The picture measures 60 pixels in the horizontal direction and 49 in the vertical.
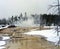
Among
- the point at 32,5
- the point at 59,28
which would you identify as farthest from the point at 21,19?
Answer: the point at 59,28

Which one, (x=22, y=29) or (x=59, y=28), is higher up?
(x=59, y=28)

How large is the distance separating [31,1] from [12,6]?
0.82 meters

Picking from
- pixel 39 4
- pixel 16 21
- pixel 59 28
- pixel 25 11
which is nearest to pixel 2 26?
pixel 16 21

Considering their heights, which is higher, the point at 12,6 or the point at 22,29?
the point at 12,6

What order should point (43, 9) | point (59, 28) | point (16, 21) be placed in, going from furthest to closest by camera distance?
point (16, 21) < point (43, 9) < point (59, 28)

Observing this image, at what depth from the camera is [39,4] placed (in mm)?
7922

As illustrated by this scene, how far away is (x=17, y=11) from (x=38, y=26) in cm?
107

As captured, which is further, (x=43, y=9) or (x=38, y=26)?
(x=38, y=26)

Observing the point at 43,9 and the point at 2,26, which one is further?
the point at 2,26

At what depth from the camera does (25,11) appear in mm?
8117

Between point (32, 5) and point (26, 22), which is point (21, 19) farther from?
point (32, 5)

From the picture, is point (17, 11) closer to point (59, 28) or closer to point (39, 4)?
point (39, 4)

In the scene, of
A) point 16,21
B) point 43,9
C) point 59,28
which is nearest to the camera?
point 59,28

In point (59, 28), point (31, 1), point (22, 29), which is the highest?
point (31, 1)
